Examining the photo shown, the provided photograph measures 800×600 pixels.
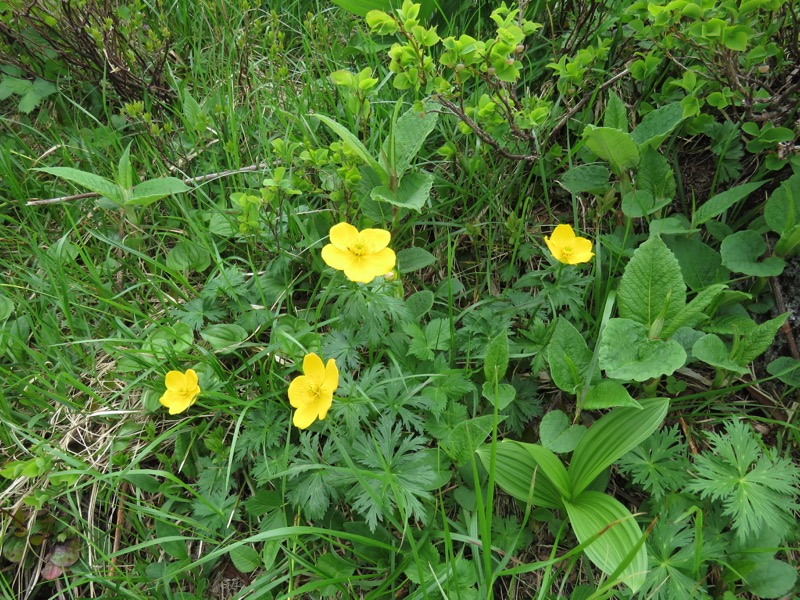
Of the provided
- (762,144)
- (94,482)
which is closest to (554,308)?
(762,144)

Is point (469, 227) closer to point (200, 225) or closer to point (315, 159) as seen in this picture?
point (315, 159)

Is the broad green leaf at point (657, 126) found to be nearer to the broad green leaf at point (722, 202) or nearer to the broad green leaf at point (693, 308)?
the broad green leaf at point (722, 202)

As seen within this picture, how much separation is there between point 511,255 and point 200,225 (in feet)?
3.81

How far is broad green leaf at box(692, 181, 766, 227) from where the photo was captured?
1787 millimetres

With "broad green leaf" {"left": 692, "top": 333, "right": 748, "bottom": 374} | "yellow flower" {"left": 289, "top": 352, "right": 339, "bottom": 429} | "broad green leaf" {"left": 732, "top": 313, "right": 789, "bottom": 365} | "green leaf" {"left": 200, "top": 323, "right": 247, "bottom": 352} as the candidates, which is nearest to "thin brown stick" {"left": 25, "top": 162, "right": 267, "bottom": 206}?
"green leaf" {"left": 200, "top": 323, "right": 247, "bottom": 352}

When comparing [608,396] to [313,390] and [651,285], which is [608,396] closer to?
[651,285]

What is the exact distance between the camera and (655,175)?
6.19ft

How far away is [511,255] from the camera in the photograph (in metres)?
2.03

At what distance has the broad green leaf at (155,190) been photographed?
211cm

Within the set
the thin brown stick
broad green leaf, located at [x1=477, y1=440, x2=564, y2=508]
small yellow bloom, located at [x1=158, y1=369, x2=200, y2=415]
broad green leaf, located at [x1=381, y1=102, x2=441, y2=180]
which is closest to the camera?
broad green leaf, located at [x1=477, y1=440, x2=564, y2=508]

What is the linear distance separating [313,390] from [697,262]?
1277 mm

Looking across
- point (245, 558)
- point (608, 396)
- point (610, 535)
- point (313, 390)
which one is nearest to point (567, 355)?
point (608, 396)

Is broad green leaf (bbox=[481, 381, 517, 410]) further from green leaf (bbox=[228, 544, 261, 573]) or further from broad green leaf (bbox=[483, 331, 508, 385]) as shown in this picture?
green leaf (bbox=[228, 544, 261, 573])

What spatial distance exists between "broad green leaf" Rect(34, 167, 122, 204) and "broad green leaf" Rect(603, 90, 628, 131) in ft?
5.78
